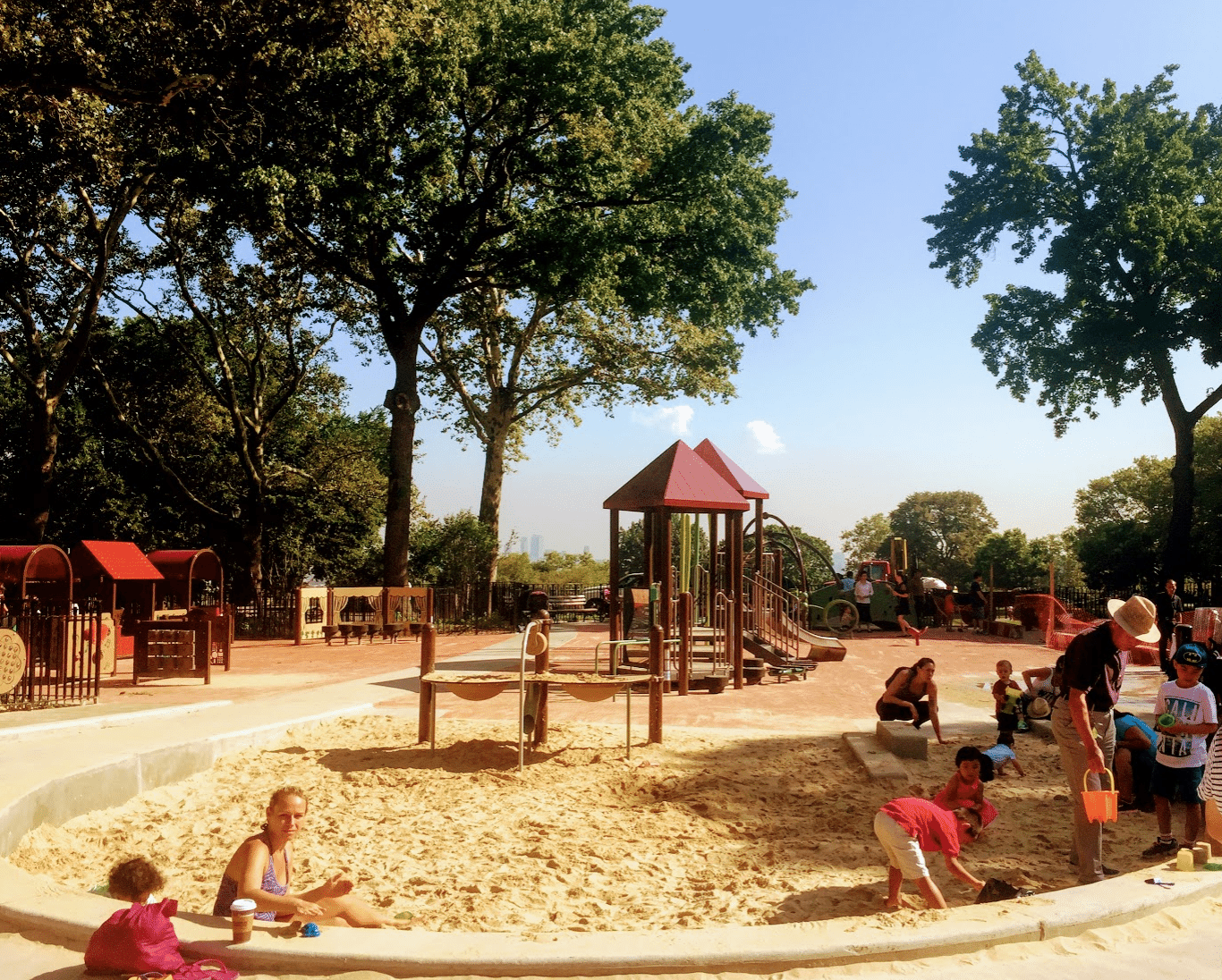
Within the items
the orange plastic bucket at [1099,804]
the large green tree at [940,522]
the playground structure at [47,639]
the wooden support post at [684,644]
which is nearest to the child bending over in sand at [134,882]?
the orange plastic bucket at [1099,804]

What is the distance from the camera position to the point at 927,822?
562cm

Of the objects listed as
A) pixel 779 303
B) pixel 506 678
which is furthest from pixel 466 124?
pixel 506 678

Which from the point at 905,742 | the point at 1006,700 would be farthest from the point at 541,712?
the point at 1006,700

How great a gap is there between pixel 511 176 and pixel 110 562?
1628cm

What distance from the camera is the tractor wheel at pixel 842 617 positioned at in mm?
25719

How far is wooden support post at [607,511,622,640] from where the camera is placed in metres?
14.9

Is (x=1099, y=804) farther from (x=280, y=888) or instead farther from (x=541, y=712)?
(x=541, y=712)

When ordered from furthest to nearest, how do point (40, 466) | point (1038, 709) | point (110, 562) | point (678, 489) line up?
point (40, 466), point (110, 562), point (678, 489), point (1038, 709)

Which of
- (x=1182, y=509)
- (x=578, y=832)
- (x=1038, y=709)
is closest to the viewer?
(x=578, y=832)

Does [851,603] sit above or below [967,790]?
above

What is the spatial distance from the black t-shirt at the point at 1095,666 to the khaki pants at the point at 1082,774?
5.6 inches

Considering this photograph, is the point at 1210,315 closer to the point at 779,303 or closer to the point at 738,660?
the point at 779,303

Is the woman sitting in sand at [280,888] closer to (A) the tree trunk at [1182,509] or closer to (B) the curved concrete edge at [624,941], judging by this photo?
(B) the curved concrete edge at [624,941]

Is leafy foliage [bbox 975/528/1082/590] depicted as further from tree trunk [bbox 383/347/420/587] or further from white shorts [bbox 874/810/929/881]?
white shorts [bbox 874/810/929/881]
